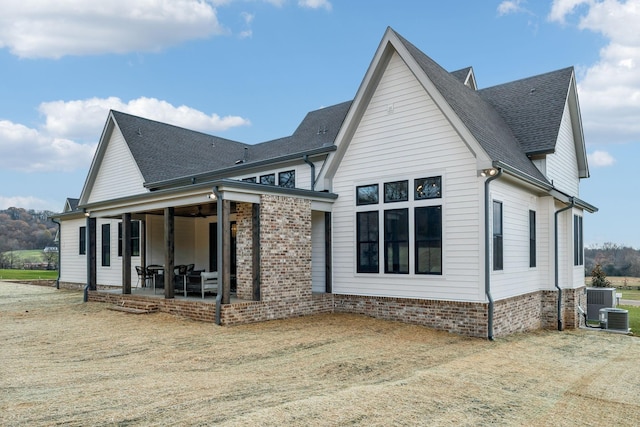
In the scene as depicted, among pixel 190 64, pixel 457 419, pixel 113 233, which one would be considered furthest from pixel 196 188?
pixel 190 64

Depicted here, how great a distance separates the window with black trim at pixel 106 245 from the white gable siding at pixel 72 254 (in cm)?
147

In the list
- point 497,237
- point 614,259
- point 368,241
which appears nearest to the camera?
point 497,237

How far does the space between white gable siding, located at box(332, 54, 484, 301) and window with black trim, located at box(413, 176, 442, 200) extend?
118 mm

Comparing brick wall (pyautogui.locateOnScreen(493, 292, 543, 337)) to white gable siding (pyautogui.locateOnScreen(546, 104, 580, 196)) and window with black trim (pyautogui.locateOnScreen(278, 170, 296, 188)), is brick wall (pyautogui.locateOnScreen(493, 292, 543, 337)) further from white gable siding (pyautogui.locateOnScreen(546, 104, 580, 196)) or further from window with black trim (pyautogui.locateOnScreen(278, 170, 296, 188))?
window with black trim (pyautogui.locateOnScreen(278, 170, 296, 188))

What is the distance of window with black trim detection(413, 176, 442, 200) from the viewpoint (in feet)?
36.2

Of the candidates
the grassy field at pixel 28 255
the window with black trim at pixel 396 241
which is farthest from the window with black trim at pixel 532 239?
the grassy field at pixel 28 255

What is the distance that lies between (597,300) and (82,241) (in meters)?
20.7

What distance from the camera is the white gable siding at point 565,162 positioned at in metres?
13.9

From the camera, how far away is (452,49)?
20547 millimetres

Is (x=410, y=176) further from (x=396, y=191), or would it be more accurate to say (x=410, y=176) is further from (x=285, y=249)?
(x=285, y=249)

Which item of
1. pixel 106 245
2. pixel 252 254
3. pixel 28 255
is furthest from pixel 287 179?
pixel 28 255

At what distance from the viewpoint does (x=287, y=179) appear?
597 inches

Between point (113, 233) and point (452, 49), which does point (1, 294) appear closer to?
point (113, 233)

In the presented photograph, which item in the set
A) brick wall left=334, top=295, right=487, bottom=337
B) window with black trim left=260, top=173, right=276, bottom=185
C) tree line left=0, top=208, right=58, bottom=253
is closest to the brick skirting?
brick wall left=334, top=295, right=487, bottom=337
